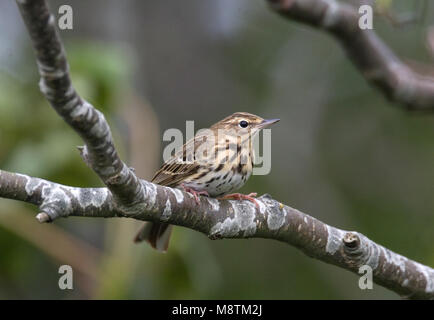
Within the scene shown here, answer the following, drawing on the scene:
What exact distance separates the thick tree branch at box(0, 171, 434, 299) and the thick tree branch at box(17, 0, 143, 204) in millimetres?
155

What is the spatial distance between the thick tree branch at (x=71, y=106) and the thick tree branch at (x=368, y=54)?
7.16 feet

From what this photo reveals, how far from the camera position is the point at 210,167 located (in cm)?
445

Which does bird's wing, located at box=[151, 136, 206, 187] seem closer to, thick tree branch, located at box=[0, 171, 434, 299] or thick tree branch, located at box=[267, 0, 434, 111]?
thick tree branch, located at box=[0, 171, 434, 299]

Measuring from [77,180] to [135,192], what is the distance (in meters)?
2.36

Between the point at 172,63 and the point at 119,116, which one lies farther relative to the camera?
the point at 172,63

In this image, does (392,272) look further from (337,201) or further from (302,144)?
(302,144)

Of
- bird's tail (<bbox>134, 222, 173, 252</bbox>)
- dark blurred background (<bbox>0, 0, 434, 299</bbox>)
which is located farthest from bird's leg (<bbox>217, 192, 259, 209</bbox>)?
dark blurred background (<bbox>0, 0, 434, 299</bbox>)

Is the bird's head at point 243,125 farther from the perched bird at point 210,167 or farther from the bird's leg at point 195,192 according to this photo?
the bird's leg at point 195,192

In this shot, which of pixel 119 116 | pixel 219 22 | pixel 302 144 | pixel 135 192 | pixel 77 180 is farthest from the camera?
pixel 219 22

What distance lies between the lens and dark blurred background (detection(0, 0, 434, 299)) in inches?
210

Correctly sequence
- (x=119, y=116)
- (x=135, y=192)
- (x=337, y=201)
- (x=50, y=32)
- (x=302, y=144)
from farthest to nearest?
(x=302, y=144)
(x=337, y=201)
(x=119, y=116)
(x=135, y=192)
(x=50, y=32)

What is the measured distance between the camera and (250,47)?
9625mm

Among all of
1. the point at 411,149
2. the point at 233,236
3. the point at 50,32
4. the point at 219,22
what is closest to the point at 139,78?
the point at 219,22

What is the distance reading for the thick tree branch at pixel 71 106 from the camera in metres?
2.06
